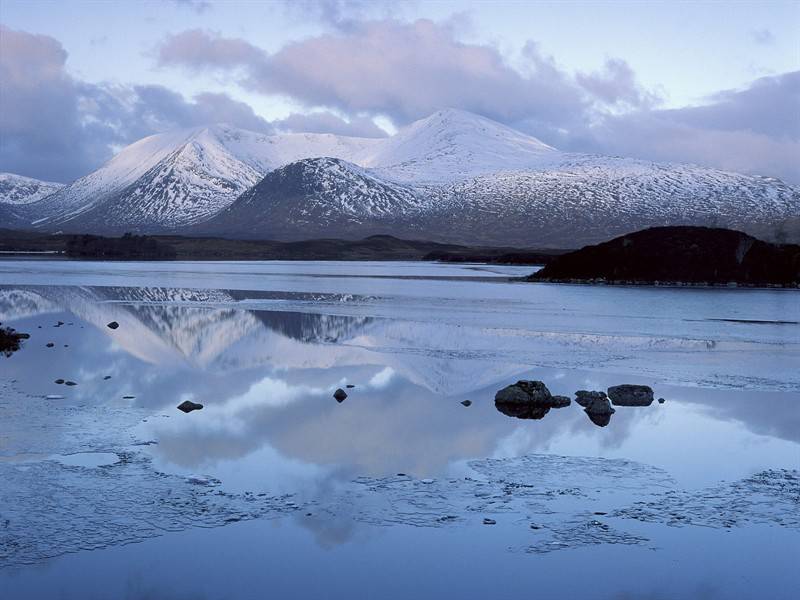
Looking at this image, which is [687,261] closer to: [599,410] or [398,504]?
[599,410]

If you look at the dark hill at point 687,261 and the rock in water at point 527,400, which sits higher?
the dark hill at point 687,261

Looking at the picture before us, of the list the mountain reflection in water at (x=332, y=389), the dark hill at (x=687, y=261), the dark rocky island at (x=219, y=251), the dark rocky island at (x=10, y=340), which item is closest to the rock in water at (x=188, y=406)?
the mountain reflection in water at (x=332, y=389)

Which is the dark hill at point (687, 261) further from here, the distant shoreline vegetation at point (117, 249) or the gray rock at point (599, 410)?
the distant shoreline vegetation at point (117, 249)

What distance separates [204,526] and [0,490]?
339 cm

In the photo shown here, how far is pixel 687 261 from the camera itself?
77.1 metres

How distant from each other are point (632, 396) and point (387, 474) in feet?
26.4

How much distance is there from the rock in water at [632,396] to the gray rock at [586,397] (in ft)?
2.05

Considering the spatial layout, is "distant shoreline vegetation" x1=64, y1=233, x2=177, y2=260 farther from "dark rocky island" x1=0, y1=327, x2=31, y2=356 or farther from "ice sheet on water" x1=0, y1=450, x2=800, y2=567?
"ice sheet on water" x1=0, y1=450, x2=800, y2=567

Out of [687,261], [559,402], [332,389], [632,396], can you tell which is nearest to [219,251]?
[687,261]

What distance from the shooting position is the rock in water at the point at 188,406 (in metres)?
18.7

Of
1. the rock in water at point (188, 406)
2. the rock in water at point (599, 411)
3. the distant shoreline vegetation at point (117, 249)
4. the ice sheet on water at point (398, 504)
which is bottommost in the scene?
the ice sheet on water at point (398, 504)

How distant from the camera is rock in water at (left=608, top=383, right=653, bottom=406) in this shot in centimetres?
2003

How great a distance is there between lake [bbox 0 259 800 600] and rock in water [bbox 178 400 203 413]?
28 cm

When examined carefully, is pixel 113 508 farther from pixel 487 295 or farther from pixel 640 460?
pixel 487 295
